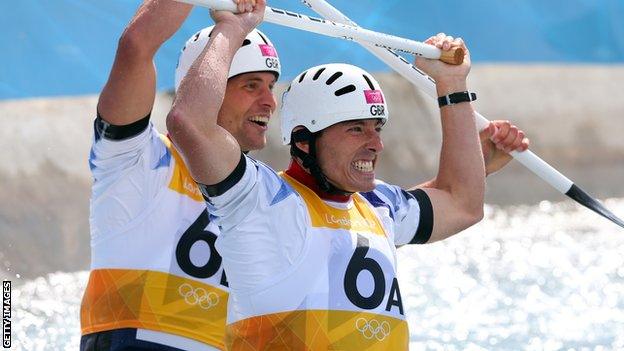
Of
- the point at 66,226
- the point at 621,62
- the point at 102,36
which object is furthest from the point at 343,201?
the point at 66,226

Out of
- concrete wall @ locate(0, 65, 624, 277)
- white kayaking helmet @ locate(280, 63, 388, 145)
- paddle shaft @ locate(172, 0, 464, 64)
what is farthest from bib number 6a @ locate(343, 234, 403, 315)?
concrete wall @ locate(0, 65, 624, 277)

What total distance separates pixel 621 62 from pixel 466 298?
7.65 ft

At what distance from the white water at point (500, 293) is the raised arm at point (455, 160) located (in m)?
3.46

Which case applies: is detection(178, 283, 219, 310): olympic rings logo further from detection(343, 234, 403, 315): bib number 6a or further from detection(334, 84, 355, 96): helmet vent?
detection(334, 84, 355, 96): helmet vent

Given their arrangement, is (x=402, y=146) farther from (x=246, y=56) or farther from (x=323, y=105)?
(x=323, y=105)

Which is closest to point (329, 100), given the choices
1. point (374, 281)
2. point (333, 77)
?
point (333, 77)

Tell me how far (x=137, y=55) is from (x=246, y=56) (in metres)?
0.82

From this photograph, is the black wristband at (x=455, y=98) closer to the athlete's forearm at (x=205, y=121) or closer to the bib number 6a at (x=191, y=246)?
the bib number 6a at (x=191, y=246)

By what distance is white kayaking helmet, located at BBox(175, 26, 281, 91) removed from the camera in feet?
17.0

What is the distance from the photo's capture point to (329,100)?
4.66 metres

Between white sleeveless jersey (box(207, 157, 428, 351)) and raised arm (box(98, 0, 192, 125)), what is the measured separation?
1.71 ft

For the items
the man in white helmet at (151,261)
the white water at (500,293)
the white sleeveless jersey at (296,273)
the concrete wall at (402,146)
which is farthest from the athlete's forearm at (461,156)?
the concrete wall at (402,146)

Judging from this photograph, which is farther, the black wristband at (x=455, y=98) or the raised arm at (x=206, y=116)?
the black wristband at (x=455, y=98)

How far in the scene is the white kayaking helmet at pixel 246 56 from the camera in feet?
17.0
